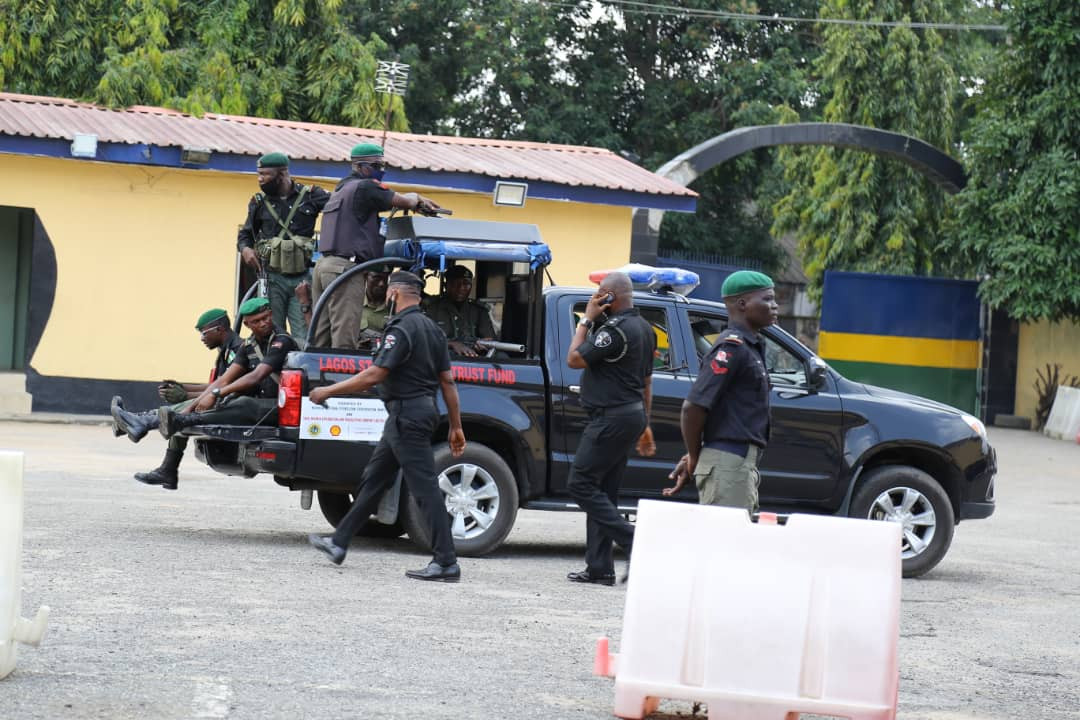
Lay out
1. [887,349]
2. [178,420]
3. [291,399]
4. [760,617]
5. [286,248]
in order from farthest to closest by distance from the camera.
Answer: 1. [887,349]
2. [286,248]
3. [178,420]
4. [291,399]
5. [760,617]

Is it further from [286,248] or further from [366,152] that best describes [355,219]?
[286,248]

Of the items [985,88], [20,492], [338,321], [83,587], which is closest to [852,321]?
[985,88]

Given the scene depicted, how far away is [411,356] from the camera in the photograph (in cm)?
889

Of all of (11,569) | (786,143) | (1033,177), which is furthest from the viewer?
(786,143)

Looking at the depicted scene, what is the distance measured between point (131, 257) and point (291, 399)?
10633 millimetres

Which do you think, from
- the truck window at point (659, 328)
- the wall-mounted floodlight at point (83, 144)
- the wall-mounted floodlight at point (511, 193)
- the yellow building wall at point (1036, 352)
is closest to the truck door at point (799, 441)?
the truck window at point (659, 328)

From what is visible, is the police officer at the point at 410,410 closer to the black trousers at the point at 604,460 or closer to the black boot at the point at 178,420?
the black trousers at the point at 604,460

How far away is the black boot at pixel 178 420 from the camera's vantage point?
9.96 metres

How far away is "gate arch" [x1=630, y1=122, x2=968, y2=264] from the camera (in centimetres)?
2220

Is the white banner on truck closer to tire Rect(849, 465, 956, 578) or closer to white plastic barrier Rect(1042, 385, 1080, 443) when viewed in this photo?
tire Rect(849, 465, 956, 578)

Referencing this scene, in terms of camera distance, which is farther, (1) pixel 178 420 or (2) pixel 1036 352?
(2) pixel 1036 352

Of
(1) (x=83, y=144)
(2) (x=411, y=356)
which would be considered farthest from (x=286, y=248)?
(1) (x=83, y=144)

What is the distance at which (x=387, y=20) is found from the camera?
116ft

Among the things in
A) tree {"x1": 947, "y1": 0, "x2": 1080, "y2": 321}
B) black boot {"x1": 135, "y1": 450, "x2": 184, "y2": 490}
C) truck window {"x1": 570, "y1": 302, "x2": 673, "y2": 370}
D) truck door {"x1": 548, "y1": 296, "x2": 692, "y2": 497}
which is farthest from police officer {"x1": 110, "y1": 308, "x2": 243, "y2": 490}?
tree {"x1": 947, "y1": 0, "x2": 1080, "y2": 321}
